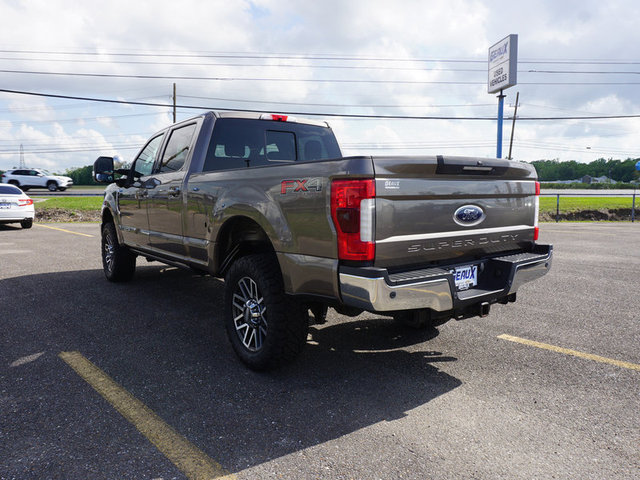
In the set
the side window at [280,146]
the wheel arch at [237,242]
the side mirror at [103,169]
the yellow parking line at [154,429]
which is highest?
the side window at [280,146]

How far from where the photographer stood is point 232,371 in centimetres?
366

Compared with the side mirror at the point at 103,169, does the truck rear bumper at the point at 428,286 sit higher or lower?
lower

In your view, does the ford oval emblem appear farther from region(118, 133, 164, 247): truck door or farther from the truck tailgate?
region(118, 133, 164, 247): truck door

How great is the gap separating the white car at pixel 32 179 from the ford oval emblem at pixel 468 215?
128 feet

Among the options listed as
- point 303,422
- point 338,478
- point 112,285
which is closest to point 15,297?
point 112,285

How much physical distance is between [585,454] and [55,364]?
145 inches

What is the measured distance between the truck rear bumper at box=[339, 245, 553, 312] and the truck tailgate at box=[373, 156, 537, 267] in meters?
0.12

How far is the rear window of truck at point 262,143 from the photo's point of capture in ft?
15.5

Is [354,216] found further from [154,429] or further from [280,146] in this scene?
[280,146]

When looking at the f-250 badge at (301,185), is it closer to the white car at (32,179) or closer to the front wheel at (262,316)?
the front wheel at (262,316)

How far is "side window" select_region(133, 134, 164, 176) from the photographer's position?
571cm

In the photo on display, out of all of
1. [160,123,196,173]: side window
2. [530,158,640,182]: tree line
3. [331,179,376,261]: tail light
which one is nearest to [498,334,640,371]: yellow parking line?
[331,179,376,261]: tail light

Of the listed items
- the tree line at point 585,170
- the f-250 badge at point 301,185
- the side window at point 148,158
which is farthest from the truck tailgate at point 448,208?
the tree line at point 585,170

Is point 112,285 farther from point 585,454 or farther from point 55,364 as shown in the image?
point 585,454
